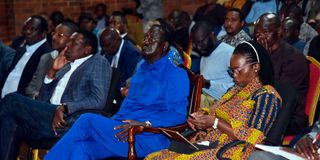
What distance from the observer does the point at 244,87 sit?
3.80 meters

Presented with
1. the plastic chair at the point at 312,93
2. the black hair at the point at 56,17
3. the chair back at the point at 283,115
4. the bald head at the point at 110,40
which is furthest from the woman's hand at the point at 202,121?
the black hair at the point at 56,17

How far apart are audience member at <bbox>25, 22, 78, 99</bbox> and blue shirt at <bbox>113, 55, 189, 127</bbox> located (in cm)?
114

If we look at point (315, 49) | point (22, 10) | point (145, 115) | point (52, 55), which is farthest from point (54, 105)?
point (22, 10)

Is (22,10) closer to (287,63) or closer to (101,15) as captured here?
(101,15)

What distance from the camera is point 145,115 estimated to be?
14.2ft

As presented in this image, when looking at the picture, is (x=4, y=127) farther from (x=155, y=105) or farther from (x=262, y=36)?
(x=262, y=36)

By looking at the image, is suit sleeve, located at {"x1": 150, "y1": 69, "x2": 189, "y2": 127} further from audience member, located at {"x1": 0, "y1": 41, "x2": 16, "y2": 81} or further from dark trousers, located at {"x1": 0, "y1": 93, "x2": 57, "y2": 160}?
audience member, located at {"x1": 0, "y1": 41, "x2": 16, "y2": 81}

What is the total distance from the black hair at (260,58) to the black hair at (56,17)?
5450 mm

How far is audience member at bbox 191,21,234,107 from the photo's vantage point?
4996mm

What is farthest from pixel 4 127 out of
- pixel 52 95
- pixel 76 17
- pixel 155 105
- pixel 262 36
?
pixel 76 17

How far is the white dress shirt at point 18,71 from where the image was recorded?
608 centimetres

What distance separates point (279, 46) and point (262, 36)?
6.4 inches

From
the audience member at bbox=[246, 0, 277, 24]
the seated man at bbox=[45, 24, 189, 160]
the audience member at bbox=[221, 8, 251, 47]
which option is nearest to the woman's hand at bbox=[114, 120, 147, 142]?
the seated man at bbox=[45, 24, 189, 160]

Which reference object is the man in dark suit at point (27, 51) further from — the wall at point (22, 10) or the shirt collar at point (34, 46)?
the wall at point (22, 10)
